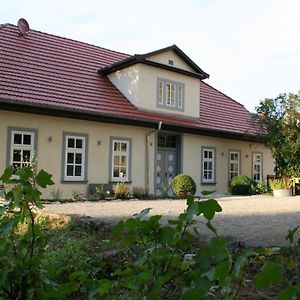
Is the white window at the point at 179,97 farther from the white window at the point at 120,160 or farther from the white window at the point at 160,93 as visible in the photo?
the white window at the point at 120,160

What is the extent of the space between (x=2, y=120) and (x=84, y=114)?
9.45 ft

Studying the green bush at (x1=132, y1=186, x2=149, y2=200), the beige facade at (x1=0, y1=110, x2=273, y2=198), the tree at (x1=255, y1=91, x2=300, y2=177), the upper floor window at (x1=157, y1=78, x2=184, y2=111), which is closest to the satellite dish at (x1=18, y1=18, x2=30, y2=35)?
the beige facade at (x1=0, y1=110, x2=273, y2=198)

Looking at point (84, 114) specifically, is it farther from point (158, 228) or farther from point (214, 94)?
point (158, 228)

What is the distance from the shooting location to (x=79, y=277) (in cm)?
163

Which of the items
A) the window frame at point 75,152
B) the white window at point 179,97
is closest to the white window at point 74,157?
the window frame at point 75,152

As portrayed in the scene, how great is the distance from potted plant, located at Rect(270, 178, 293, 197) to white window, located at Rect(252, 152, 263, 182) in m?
2.99

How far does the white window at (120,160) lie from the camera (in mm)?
16750

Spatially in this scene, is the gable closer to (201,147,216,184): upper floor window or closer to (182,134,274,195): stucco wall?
(182,134,274,195): stucco wall

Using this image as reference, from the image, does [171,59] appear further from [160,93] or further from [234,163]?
[234,163]

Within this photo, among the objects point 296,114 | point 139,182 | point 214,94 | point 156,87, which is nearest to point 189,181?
point 139,182

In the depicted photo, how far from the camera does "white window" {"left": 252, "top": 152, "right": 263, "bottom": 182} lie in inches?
893

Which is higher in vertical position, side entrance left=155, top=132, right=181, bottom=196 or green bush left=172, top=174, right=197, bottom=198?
side entrance left=155, top=132, right=181, bottom=196

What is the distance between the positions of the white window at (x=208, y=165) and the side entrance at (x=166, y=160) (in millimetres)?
1482

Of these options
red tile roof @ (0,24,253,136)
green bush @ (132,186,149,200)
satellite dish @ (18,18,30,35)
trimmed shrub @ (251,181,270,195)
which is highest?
satellite dish @ (18,18,30,35)
